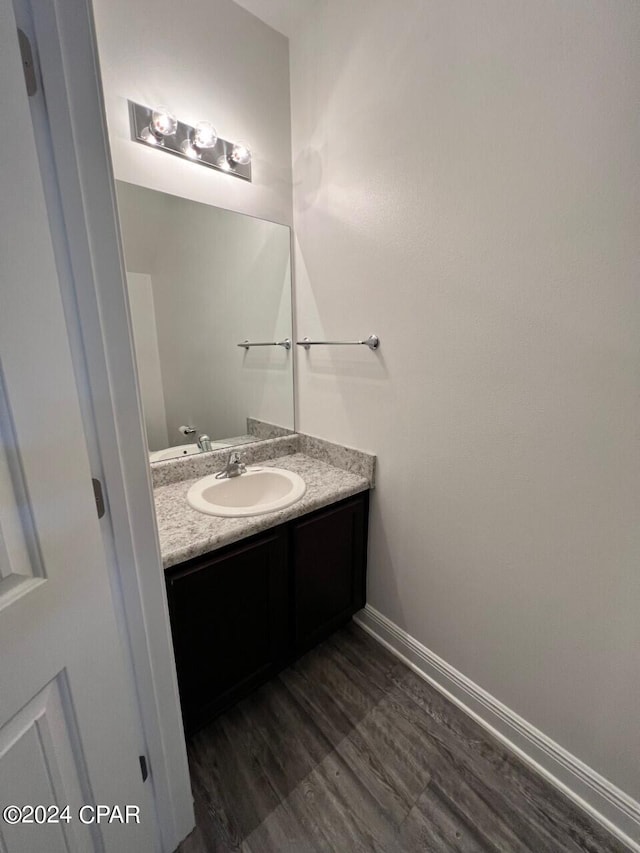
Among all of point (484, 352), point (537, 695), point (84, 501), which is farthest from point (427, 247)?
point (537, 695)

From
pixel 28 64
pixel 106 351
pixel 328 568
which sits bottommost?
pixel 328 568

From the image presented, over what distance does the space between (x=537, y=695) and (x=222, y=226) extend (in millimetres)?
2142

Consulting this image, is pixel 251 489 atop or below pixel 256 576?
atop

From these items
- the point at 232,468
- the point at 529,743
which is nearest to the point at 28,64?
the point at 232,468

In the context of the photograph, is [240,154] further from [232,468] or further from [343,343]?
[232,468]

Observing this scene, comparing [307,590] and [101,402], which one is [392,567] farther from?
[101,402]

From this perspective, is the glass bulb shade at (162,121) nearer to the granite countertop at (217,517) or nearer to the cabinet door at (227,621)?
the granite countertop at (217,517)

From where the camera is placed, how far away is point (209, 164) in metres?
1.40

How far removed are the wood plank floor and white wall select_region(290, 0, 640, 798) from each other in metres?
0.20

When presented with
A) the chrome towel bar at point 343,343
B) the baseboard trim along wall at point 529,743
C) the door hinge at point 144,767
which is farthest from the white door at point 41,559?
the baseboard trim along wall at point 529,743

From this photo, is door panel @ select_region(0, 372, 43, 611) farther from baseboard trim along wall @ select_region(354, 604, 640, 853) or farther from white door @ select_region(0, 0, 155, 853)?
baseboard trim along wall @ select_region(354, 604, 640, 853)

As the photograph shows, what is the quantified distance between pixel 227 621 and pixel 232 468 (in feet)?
1.99

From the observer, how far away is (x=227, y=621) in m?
1.18

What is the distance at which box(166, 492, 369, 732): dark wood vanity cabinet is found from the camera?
109 centimetres
